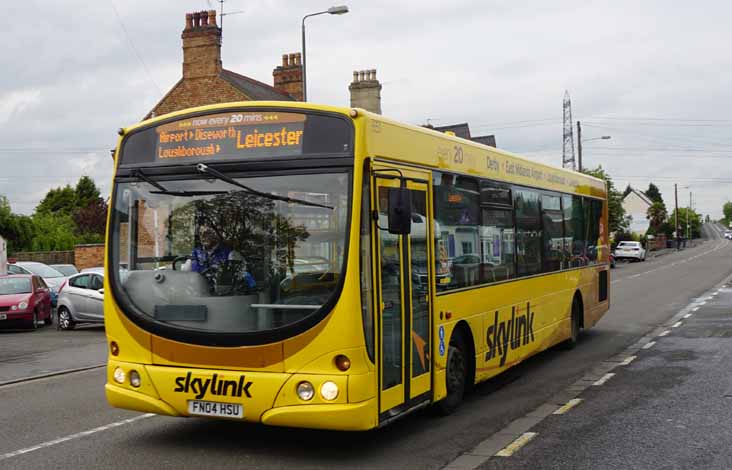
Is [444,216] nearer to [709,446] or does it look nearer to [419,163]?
[419,163]

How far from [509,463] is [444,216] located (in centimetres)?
273

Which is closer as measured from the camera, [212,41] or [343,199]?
[343,199]

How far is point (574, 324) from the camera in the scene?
1494 cm

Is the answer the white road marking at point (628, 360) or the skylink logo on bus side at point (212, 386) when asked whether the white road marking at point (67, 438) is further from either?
the white road marking at point (628, 360)

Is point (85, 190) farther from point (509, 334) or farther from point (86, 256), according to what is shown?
point (509, 334)

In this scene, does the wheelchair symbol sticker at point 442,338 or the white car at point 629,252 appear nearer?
the wheelchair symbol sticker at point 442,338

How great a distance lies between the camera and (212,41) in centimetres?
3778

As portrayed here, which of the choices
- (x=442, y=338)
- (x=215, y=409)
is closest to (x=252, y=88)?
(x=442, y=338)

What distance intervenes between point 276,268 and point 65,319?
15974mm

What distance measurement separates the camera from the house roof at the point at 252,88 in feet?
125

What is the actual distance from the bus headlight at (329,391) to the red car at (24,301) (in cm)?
1684

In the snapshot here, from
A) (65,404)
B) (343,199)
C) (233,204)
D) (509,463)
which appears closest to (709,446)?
(509,463)

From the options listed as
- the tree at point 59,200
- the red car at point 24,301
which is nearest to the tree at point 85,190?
the tree at point 59,200

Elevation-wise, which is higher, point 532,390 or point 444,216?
point 444,216
